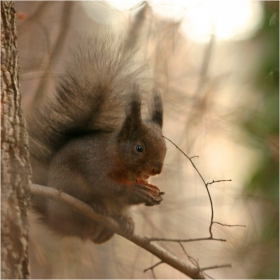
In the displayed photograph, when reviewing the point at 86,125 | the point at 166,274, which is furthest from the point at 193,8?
the point at 166,274

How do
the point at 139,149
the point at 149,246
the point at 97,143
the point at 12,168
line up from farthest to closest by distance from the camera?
the point at 97,143 → the point at 139,149 → the point at 149,246 → the point at 12,168

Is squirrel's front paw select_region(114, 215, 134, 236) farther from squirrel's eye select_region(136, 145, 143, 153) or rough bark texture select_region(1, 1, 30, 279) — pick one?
rough bark texture select_region(1, 1, 30, 279)

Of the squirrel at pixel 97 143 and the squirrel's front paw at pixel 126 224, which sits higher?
the squirrel at pixel 97 143

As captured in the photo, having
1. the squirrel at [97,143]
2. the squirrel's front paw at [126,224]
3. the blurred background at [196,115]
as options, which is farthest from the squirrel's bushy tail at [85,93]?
the squirrel's front paw at [126,224]

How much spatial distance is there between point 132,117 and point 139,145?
0.12 meters

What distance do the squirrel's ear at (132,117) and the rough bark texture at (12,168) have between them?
64 cm

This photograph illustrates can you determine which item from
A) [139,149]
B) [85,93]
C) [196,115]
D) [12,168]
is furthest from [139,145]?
[12,168]

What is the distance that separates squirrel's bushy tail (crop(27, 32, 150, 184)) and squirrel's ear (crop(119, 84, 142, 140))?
2.8 inches

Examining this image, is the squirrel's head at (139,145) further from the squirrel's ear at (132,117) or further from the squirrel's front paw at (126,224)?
the squirrel's front paw at (126,224)

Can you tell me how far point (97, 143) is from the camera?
1.81 metres

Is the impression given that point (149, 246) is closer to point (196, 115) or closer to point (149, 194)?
point (149, 194)

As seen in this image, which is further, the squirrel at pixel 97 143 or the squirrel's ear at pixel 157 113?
the squirrel's ear at pixel 157 113

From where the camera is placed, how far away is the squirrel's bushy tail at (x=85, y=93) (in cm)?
167

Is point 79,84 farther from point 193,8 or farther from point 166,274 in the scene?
point 166,274
